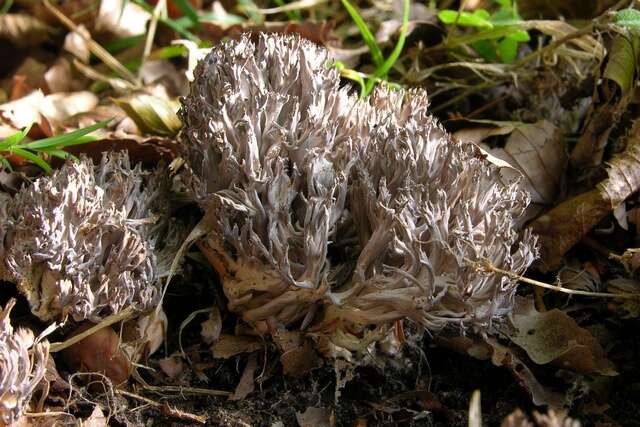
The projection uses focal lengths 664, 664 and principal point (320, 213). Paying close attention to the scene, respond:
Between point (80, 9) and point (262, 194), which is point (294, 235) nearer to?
point (262, 194)

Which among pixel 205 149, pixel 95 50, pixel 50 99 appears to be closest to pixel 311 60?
pixel 205 149

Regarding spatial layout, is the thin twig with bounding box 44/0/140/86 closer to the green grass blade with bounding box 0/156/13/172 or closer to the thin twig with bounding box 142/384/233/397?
the green grass blade with bounding box 0/156/13/172

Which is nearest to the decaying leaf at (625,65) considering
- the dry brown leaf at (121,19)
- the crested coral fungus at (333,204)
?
the crested coral fungus at (333,204)


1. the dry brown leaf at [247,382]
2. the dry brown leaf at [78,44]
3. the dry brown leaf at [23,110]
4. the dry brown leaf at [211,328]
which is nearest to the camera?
the dry brown leaf at [247,382]

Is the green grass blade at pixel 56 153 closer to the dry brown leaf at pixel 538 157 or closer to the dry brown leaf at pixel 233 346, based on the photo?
the dry brown leaf at pixel 233 346

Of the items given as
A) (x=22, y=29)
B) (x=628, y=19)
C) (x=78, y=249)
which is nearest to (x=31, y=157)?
(x=78, y=249)

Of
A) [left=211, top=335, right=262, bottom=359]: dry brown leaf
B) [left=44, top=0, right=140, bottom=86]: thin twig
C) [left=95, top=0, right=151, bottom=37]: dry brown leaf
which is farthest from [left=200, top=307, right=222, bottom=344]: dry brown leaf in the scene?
[left=95, top=0, right=151, bottom=37]: dry brown leaf

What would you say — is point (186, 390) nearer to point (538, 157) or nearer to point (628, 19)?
point (538, 157)
